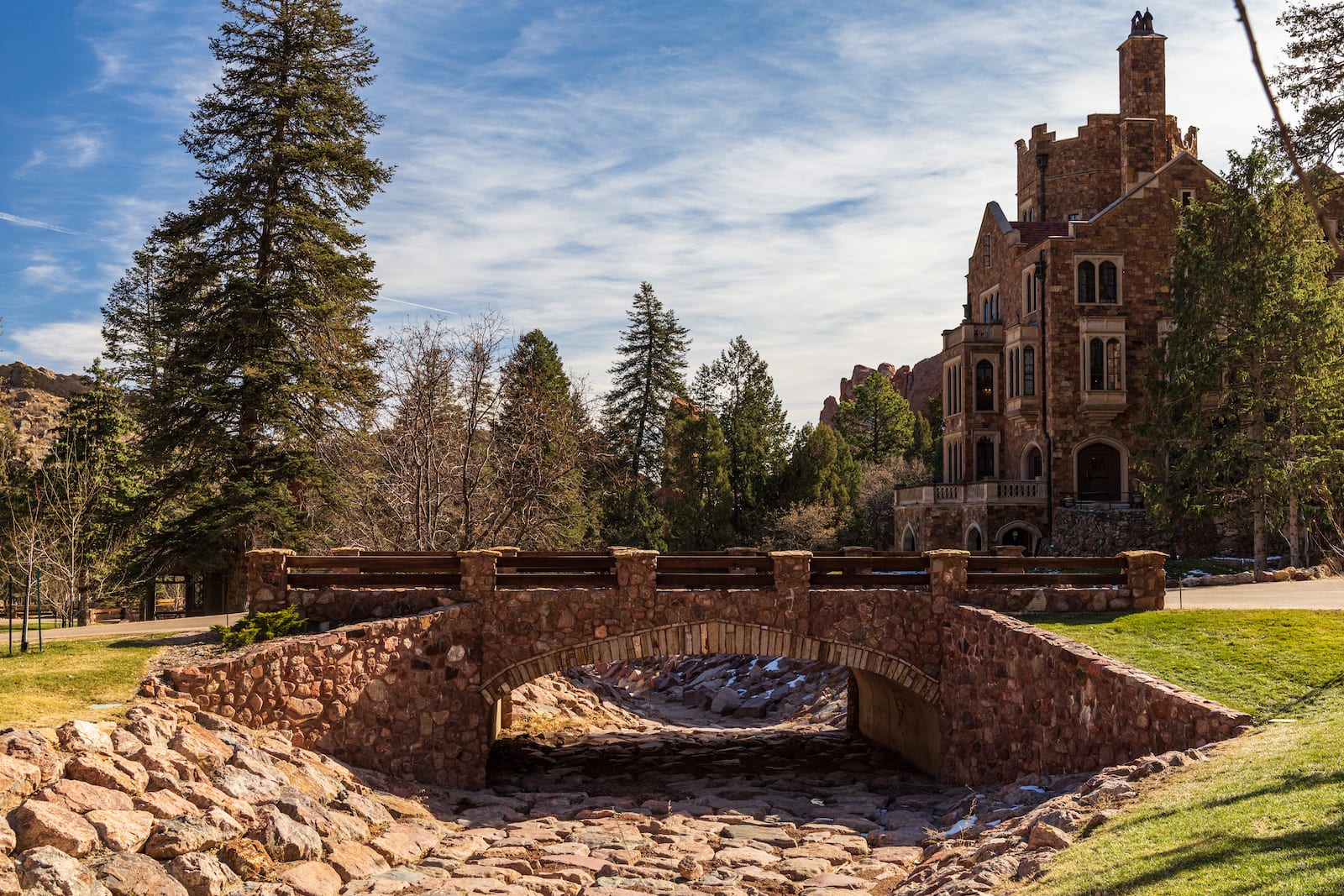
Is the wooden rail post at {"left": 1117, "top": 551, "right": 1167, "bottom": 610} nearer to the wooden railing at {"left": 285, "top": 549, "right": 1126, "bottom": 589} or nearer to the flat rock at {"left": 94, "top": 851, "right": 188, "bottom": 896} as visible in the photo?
the wooden railing at {"left": 285, "top": 549, "right": 1126, "bottom": 589}

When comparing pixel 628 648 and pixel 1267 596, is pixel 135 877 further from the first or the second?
pixel 1267 596

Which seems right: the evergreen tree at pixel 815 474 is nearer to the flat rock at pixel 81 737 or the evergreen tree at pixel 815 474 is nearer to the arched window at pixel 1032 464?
the arched window at pixel 1032 464

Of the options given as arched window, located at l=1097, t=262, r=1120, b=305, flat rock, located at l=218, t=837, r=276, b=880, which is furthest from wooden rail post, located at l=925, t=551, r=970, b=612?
arched window, located at l=1097, t=262, r=1120, b=305

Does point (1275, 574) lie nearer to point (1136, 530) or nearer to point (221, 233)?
point (1136, 530)

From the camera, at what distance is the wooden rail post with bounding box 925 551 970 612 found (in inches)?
687

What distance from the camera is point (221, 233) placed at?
27.1 meters

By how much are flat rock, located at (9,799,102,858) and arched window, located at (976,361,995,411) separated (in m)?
36.1

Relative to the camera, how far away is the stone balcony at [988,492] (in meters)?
37.1

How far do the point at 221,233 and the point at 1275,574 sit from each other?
25.3 meters

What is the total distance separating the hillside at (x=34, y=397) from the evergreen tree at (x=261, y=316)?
3123 centimetres

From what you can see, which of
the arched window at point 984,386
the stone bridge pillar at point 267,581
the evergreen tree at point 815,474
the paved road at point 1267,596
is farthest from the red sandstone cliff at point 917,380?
the stone bridge pillar at point 267,581

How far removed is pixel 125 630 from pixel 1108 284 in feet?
102

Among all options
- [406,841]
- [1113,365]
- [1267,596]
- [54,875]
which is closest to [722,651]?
[406,841]

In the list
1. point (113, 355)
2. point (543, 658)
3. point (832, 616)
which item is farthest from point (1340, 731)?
point (113, 355)
